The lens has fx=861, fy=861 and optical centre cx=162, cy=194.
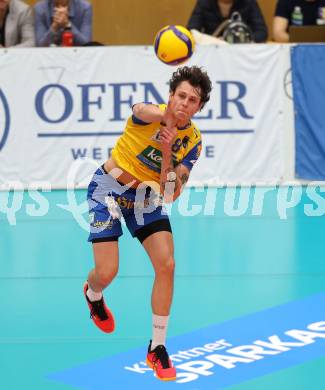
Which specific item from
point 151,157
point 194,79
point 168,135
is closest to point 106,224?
point 151,157

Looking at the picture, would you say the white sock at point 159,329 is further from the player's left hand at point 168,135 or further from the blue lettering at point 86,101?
the blue lettering at point 86,101

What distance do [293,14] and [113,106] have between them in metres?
3.46

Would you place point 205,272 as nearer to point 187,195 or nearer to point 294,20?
point 187,195

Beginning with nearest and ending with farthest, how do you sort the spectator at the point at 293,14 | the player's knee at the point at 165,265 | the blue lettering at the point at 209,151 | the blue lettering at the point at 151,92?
the player's knee at the point at 165,265, the blue lettering at the point at 151,92, the blue lettering at the point at 209,151, the spectator at the point at 293,14

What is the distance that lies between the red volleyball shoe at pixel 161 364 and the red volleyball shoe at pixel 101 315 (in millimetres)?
902

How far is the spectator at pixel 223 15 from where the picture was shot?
13.6m

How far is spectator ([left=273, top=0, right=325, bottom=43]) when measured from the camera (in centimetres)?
1373

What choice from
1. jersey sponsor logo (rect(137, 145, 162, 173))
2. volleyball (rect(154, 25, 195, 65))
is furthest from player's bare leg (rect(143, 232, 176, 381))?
volleyball (rect(154, 25, 195, 65))

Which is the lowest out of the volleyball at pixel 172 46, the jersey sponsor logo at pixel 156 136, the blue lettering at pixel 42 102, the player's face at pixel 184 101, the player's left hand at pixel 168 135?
the blue lettering at pixel 42 102

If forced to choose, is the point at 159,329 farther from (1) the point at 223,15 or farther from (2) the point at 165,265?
(1) the point at 223,15

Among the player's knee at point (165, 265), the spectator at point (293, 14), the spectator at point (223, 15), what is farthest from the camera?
the spectator at point (293, 14)

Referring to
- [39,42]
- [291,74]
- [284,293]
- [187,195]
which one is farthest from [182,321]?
[39,42]

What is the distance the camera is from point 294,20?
45.4 feet

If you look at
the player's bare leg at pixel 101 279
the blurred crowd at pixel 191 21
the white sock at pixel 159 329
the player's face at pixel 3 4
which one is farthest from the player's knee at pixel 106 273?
the player's face at pixel 3 4
